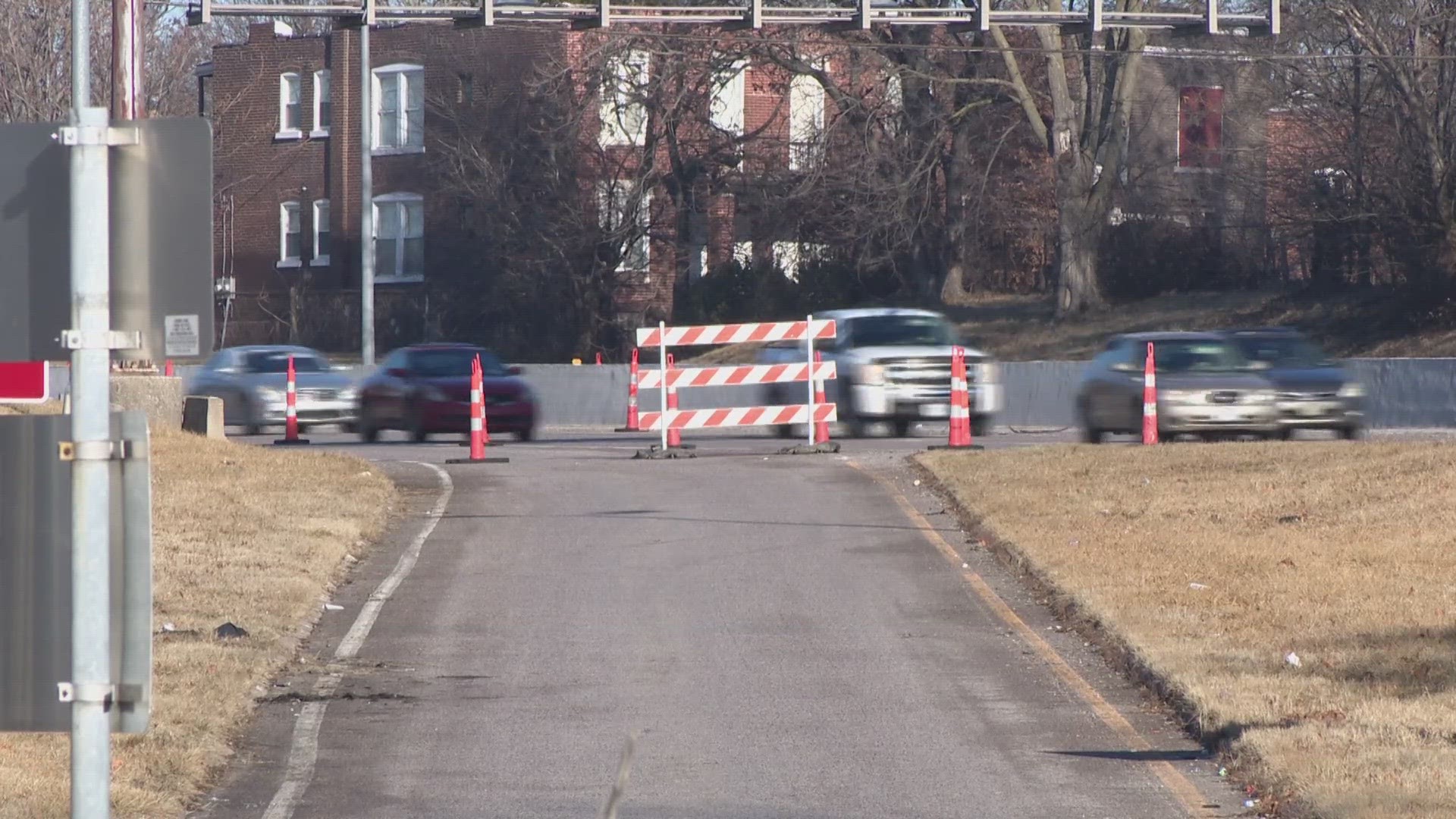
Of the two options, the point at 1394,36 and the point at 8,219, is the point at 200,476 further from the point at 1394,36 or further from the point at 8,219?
the point at 1394,36

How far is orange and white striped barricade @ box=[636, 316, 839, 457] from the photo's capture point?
2241cm

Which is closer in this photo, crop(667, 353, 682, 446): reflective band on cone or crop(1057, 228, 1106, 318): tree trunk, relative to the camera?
crop(667, 353, 682, 446): reflective band on cone

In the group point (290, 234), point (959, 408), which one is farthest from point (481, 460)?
point (290, 234)

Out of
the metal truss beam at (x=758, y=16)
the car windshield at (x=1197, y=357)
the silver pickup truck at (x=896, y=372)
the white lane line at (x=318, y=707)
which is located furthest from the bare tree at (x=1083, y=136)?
the white lane line at (x=318, y=707)

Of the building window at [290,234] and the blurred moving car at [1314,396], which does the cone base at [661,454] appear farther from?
the building window at [290,234]

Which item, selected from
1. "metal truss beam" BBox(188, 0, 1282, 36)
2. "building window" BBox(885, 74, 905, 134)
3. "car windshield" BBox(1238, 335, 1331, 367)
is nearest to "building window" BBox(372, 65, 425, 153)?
"building window" BBox(885, 74, 905, 134)

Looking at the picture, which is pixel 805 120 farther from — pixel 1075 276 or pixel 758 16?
pixel 758 16

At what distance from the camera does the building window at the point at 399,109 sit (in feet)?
165

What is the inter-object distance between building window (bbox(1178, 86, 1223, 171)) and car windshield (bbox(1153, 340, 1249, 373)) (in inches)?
960

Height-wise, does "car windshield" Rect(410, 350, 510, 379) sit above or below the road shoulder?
above

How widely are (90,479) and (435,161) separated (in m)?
46.4

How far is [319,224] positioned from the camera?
51969 mm

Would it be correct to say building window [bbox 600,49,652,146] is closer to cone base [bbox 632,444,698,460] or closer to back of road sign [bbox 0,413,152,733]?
cone base [bbox 632,444,698,460]

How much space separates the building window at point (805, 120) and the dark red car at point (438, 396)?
16493mm
